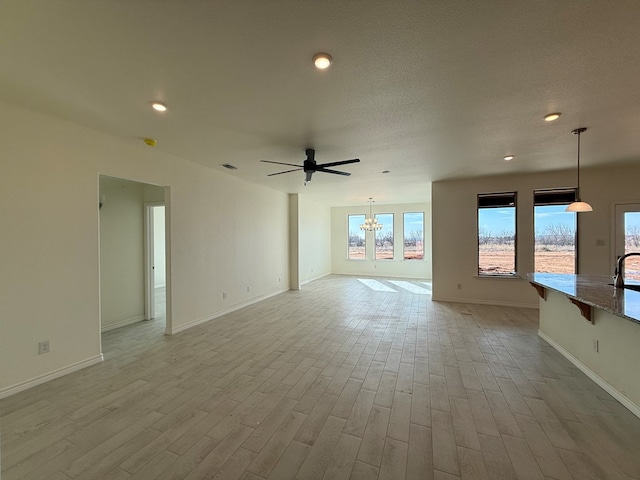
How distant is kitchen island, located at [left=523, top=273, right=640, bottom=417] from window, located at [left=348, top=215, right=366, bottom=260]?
7.02 metres

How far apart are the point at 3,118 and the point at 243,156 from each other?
8.00 ft

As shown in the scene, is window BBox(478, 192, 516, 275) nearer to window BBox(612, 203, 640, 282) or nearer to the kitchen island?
window BBox(612, 203, 640, 282)

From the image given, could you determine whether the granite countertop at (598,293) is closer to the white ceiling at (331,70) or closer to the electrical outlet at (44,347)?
the white ceiling at (331,70)

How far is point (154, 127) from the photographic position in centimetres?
311

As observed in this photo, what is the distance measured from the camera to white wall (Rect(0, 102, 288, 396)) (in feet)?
8.37

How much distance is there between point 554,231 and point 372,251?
5601 mm

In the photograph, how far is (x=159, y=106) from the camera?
2.62 m

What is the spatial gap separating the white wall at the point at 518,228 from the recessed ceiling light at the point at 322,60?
4.97 metres

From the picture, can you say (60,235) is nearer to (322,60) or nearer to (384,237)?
(322,60)

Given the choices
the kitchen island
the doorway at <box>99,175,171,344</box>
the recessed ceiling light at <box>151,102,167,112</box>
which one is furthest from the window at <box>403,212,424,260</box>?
the recessed ceiling light at <box>151,102,167,112</box>

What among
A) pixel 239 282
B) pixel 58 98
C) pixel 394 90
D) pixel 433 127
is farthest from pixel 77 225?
pixel 433 127

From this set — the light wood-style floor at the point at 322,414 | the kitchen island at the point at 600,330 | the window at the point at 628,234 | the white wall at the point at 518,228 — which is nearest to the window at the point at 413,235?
the white wall at the point at 518,228

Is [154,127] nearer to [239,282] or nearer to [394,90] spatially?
[394,90]

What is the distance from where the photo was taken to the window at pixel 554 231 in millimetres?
5395
